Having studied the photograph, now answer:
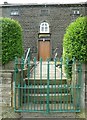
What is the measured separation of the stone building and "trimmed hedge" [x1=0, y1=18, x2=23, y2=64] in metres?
13.0

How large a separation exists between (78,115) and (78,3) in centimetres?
1501

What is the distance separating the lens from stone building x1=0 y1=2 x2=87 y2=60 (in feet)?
62.6

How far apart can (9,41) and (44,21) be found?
45.4 ft

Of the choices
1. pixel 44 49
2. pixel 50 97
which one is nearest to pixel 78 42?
pixel 50 97

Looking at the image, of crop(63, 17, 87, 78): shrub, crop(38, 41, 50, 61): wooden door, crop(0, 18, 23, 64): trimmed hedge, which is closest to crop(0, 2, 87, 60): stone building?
crop(38, 41, 50, 61): wooden door

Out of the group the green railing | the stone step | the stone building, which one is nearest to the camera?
the green railing

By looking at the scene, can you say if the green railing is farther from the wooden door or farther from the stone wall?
the stone wall

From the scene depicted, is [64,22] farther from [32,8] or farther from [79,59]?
[79,59]

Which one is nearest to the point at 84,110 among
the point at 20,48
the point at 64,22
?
the point at 20,48

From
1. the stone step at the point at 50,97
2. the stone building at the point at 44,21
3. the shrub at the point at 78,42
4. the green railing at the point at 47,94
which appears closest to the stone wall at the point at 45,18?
the stone building at the point at 44,21

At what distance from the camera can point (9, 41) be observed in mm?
5770

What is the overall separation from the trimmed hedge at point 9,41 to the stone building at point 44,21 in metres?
13.0

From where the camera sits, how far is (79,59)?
553cm

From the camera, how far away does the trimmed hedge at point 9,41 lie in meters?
5.63
